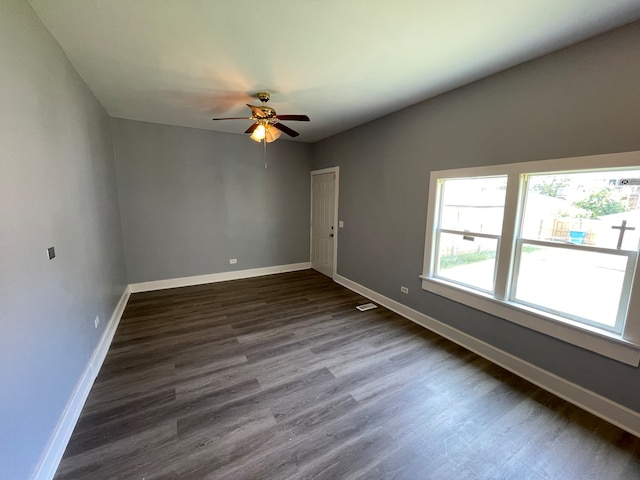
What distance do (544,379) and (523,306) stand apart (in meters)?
0.61

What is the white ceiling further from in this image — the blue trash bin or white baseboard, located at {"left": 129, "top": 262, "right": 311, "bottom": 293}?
white baseboard, located at {"left": 129, "top": 262, "right": 311, "bottom": 293}

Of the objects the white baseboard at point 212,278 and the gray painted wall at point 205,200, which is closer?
the gray painted wall at point 205,200

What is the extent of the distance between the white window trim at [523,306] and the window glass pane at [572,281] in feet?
0.35

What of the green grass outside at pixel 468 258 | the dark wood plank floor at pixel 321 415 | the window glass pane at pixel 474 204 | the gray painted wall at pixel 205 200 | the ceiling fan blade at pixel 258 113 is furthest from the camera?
the gray painted wall at pixel 205 200

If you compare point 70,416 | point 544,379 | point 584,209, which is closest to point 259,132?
point 70,416

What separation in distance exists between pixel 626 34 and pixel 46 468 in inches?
173

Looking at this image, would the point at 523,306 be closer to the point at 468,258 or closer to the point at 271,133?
the point at 468,258

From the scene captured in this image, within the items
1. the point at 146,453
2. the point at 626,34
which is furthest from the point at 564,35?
the point at 146,453

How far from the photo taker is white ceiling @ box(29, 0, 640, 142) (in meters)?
1.61

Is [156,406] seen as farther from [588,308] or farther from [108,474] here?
[588,308]

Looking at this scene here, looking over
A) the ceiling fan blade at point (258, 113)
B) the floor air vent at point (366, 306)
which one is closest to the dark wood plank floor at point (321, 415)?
the floor air vent at point (366, 306)

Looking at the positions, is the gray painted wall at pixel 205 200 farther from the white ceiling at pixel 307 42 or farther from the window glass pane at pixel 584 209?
the window glass pane at pixel 584 209

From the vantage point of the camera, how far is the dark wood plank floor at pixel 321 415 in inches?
61.2

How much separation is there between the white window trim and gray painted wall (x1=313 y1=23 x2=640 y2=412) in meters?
0.06
